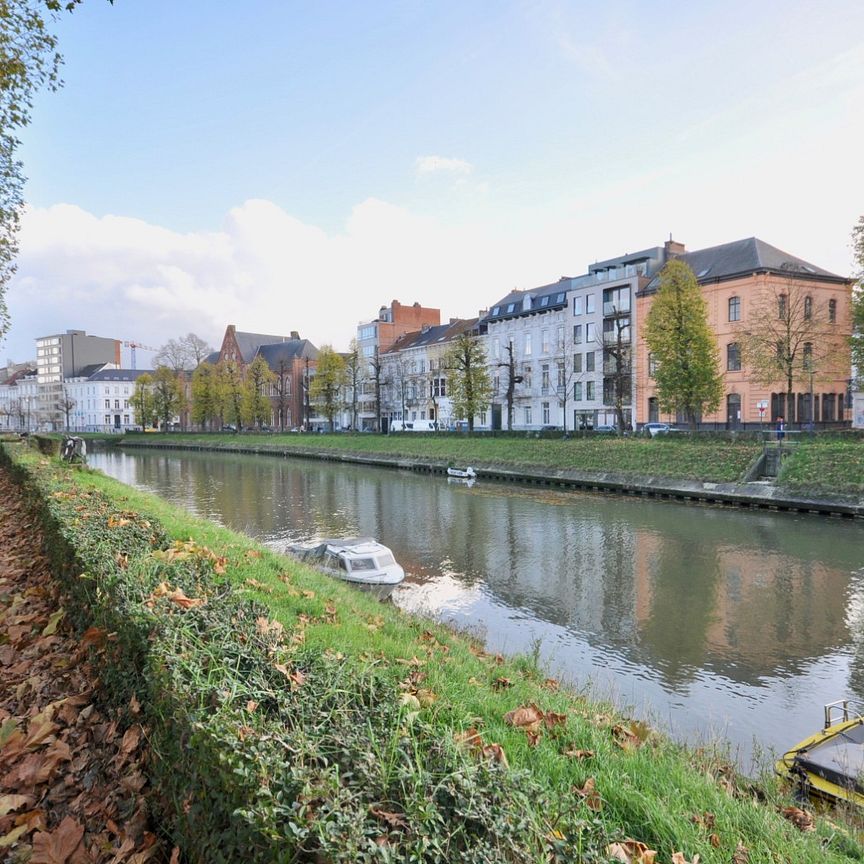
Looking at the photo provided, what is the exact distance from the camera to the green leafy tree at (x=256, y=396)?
299 feet

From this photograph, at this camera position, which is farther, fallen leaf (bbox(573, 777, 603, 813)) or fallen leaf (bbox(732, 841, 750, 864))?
fallen leaf (bbox(573, 777, 603, 813))

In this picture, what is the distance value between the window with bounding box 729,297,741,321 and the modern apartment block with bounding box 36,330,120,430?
513 feet

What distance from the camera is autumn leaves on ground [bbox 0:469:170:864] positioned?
3889 millimetres

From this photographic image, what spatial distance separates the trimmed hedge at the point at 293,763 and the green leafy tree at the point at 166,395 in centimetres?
10465

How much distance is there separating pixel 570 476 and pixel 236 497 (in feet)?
71.4

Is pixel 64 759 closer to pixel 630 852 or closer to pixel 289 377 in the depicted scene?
pixel 630 852

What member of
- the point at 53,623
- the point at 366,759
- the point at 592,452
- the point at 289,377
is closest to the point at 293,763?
the point at 366,759

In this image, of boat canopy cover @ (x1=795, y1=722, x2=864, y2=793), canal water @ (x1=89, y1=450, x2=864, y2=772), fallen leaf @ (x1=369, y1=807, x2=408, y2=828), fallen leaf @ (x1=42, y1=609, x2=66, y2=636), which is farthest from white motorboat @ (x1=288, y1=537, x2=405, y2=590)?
fallen leaf @ (x1=369, y1=807, x2=408, y2=828)

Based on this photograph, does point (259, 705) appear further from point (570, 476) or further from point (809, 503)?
point (570, 476)

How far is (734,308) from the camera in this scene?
156 feet

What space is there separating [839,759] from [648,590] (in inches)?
410

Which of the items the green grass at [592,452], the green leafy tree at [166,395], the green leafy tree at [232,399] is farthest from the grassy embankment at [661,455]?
the green leafy tree at [166,395]

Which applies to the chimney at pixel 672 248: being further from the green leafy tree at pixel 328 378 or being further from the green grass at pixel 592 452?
the green leafy tree at pixel 328 378

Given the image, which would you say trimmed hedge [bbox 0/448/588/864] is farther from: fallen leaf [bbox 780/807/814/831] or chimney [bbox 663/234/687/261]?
chimney [bbox 663/234/687/261]
